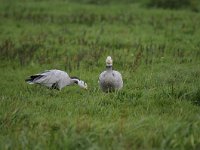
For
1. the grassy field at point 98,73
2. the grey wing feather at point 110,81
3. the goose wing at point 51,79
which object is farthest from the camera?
the goose wing at point 51,79

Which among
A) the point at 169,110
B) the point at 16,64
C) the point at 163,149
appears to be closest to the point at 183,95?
the point at 169,110

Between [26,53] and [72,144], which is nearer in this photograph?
[72,144]

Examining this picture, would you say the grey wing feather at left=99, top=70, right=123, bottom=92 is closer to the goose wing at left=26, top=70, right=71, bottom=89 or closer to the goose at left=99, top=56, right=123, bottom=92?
the goose at left=99, top=56, right=123, bottom=92

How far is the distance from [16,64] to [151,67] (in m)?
3.60

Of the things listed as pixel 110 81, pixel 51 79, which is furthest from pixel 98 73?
pixel 110 81

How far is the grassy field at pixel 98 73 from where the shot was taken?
21.7ft

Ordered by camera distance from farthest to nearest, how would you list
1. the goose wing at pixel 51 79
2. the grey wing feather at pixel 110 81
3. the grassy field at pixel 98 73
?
the goose wing at pixel 51 79 < the grey wing feather at pixel 110 81 < the grassy field at pixel 98 73

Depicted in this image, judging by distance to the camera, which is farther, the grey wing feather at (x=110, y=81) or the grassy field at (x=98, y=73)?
the grey wing feather at (x=110, y=81)

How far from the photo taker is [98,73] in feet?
38.5

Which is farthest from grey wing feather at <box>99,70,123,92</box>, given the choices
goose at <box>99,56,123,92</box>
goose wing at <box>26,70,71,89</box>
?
goose wing at <box>26,70,71,89</box>

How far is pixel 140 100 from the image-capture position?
27.9 feet

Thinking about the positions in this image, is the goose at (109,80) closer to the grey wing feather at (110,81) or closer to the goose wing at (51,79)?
the grey wing feather at (110,81)

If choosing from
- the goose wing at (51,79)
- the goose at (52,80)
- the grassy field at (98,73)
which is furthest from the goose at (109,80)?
the goose wing at (51,79)

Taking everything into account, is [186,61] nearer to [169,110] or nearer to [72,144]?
[169,110]
